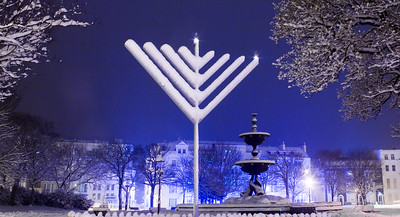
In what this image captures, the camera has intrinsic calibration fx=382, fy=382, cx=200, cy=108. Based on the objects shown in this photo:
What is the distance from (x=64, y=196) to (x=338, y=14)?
38.5 meters

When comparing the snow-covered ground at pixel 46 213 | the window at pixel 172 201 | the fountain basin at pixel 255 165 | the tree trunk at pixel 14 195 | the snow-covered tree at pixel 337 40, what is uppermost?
the snow-covered tree at pixel 337 40

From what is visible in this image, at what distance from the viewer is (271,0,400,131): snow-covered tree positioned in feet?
37.5

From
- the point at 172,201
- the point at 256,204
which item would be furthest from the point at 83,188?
the point at 256,204

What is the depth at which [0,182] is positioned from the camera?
117ft

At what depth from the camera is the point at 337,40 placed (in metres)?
11.8

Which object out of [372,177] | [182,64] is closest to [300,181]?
[372,177]

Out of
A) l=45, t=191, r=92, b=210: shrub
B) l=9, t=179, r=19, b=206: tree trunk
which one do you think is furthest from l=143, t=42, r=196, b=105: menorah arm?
l=45, t=191, r=92, b=210: shrub

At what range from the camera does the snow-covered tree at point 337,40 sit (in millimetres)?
11430

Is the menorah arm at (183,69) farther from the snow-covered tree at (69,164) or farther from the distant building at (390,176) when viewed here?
the distant building at (390,176)

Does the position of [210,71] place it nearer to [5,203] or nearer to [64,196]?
[5,203]

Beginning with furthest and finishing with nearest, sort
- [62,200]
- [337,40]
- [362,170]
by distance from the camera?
[362,170], [62,200], [337,40]

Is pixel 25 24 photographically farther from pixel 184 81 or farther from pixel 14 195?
pixel 14 195

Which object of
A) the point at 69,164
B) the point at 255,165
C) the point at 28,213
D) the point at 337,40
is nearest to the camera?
the point at 337,40

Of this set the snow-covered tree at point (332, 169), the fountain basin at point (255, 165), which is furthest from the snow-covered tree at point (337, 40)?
the snow-covered tree at point (332, 169)
